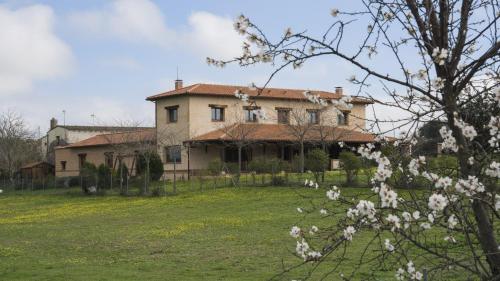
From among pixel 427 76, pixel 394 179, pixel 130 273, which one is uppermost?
pixel 427 76

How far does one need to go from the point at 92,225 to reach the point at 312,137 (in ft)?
69.8

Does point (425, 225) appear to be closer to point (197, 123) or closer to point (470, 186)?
point (470, 186)

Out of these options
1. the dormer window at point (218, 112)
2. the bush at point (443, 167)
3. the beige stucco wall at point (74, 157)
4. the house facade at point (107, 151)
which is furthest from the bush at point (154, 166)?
the bush at point (443, 167)

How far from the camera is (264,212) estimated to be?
73.0 feet

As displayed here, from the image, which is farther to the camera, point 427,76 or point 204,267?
point 204,267

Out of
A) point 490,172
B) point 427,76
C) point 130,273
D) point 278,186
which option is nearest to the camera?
point 490,172

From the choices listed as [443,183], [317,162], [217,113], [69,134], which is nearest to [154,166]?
[217,113]

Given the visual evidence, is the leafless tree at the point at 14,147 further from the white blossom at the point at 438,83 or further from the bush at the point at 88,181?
the white blossom at the point at 438,83

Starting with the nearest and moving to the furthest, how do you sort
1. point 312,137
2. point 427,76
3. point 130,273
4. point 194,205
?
1. point 427,76
2. point 130,273
3. point 194,205
4. point 312,137

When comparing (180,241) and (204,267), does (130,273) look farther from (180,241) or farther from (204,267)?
(180,241)

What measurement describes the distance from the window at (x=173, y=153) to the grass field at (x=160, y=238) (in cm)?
1181

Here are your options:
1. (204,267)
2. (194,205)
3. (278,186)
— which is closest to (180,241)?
(204,267)

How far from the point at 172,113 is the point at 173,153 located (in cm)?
339

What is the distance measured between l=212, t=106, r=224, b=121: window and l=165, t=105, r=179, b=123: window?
2.60 m
